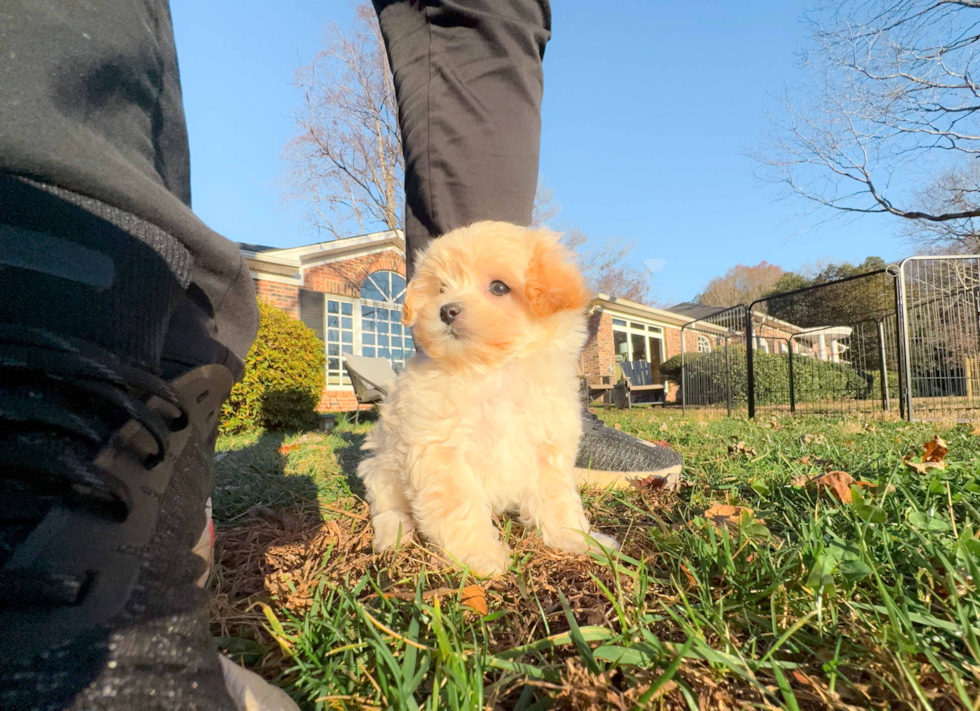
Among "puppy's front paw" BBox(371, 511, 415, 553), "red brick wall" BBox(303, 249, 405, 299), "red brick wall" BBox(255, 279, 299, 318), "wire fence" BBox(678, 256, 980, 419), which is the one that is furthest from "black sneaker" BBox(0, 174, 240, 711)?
"red brick wall" BBox(303, 249, 405, 299)

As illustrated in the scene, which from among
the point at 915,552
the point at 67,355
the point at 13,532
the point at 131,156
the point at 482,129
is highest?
the point at 482,129

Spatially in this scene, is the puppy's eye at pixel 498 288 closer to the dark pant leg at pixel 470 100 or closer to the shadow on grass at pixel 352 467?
the dark pant leg at pixel 470 100

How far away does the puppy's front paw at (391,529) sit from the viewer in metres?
1.64

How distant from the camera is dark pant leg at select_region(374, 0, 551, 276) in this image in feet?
6.52

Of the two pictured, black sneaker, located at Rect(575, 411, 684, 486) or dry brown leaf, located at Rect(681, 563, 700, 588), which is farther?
black sneaker, located at Rect(575, 411, 684, 486)

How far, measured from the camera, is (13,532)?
2.24 ft

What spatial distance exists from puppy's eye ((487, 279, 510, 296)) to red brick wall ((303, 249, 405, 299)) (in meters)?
14.4

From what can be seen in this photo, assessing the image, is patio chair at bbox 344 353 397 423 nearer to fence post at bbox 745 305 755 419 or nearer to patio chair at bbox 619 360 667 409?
fence post at bbox 745 305 755 419

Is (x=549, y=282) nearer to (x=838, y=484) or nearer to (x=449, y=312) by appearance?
(x=449, y=312)

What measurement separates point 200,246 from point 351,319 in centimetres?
1595

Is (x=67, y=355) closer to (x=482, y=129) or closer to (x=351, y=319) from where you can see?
(x=482, y=129)

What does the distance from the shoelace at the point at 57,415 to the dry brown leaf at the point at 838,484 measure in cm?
193

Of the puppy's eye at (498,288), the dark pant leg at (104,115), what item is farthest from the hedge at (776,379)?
the dark pant leg at (104,115)

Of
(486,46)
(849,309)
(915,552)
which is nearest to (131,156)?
(486,46)
